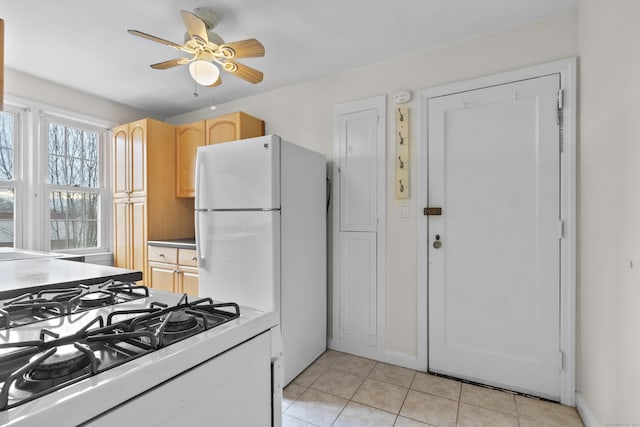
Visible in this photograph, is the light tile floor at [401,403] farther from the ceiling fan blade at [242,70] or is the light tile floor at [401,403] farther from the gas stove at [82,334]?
the ceiling fan blade at [242,70]

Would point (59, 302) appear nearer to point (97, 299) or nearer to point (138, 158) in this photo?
point (97, 299)

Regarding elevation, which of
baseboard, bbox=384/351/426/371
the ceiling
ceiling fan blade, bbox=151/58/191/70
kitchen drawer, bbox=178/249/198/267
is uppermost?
the ceiling

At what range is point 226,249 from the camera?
7.22 ft

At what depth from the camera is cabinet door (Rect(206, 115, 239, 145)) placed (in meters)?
2.96

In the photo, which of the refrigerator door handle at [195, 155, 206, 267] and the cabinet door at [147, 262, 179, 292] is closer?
the refrigerator door handle at [195, 155, 206, 267]

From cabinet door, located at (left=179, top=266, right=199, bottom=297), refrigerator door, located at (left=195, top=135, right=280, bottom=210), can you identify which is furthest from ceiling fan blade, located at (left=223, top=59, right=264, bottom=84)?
cabinet door, located at (left=179, top=266, right=199, bottom=297)

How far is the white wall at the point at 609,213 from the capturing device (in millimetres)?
1229

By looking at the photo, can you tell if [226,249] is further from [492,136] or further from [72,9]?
[492,136]

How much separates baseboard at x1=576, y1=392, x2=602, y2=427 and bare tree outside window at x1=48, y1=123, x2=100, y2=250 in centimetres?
429

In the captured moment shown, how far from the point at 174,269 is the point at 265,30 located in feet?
7.08

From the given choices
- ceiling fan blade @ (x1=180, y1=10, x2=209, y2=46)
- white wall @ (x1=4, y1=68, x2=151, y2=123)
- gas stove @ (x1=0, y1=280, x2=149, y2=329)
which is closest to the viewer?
gas stove @ (x1=0, y1=280, x2=149, y2=329)

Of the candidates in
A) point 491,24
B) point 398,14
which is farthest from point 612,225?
point 398,14

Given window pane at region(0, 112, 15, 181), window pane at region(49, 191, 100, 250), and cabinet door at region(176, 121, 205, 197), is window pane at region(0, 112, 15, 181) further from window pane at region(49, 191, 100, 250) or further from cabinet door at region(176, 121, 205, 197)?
cabinet door at region(176, 121, 205, 197)

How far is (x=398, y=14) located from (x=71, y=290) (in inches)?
87.4
